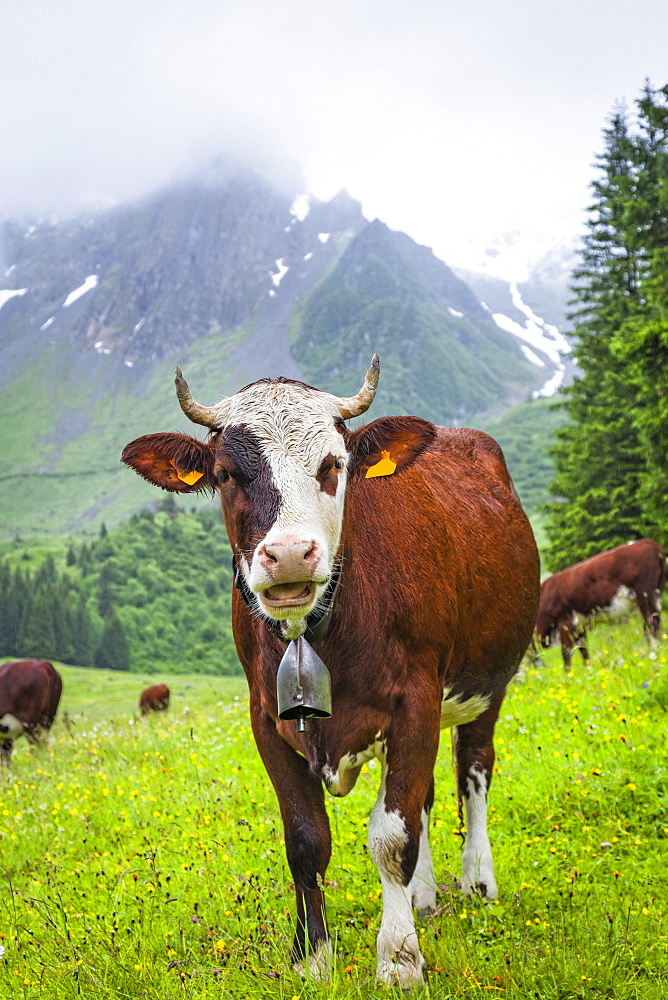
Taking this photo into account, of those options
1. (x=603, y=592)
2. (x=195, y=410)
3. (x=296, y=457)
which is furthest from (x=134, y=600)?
(x=296, y=457)

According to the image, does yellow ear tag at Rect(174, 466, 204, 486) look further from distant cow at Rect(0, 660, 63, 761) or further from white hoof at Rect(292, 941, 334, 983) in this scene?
distant cow at Rect(0, 660, 63, 761)

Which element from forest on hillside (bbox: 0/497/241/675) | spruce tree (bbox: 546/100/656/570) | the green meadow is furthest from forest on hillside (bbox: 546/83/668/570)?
forest on hillside (bbox: 0/497/241/675)

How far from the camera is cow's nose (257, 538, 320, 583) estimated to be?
131 inches

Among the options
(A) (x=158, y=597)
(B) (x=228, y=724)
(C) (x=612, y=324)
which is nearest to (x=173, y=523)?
(A) (x=158, y=597)

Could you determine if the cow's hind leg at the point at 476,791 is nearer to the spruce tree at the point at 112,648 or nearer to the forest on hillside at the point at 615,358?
the forest on hillside at the point at 615,358

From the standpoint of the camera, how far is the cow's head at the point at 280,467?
3.44 meters

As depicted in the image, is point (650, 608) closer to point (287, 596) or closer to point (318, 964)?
point (318, 964)

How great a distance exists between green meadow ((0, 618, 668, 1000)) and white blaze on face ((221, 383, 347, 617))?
194 centimetres

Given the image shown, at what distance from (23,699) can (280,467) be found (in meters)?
16.1

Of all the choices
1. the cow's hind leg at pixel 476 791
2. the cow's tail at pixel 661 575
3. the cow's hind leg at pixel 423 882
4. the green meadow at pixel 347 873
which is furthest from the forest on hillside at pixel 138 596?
the cow's hind leg at pixel 423 882

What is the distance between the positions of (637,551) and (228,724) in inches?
358

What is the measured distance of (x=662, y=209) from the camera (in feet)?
77.8

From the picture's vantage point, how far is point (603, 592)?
16.5 metres

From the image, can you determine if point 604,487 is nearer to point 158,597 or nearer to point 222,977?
point 222,977
